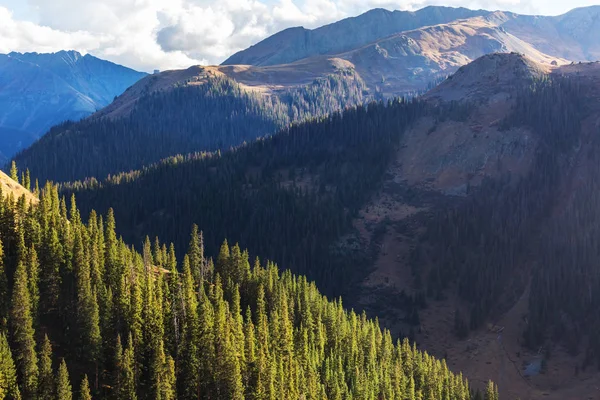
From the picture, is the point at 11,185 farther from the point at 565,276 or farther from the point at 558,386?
the point at 565,276

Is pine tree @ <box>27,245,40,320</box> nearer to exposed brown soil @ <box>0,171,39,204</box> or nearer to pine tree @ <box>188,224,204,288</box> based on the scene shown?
exposed brown soil @ <box>0,171,39,204</box>

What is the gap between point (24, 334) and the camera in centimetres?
8319

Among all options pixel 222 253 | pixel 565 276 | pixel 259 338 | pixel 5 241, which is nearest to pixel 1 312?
pixel 5 241

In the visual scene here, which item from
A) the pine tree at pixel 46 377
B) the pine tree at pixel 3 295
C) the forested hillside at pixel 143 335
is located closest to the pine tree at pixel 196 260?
the forested hillside at pixel 143 335

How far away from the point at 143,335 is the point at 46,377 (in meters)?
19.0

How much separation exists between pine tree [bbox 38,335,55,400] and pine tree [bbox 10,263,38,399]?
0.75m

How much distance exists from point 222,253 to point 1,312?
2044 inches

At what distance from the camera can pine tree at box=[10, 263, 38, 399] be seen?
78.9 metres

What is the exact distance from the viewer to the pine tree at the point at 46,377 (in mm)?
76438

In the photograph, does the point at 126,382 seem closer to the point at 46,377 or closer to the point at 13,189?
the point at 46,377

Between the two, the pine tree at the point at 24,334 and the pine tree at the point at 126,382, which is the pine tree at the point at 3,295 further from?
the pine tree at the point at 126,382

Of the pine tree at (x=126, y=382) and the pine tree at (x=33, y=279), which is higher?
the pine tree at (x=33, y=279)

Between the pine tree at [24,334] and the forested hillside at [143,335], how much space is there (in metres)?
0.17

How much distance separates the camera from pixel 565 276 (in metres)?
186
